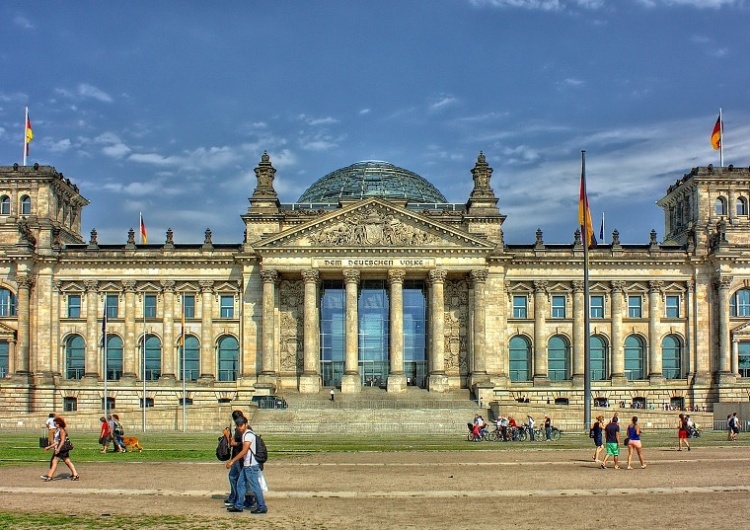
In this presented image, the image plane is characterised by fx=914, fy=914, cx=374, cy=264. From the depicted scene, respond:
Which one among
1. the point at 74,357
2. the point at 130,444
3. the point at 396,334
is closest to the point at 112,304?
the point at 74,357

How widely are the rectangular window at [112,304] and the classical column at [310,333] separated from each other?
63.0 feet

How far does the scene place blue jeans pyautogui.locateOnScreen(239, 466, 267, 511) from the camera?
24.2 metres

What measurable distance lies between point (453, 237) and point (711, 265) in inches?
1006

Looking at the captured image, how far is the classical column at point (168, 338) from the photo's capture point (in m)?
85.4

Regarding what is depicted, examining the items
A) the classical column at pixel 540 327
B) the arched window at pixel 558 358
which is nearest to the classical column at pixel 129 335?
the classical column at pixel 540 327

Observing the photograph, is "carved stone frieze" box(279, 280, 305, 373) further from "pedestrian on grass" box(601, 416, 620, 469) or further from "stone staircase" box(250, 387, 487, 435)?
"pedestrian on grass" box(601, 416, 620, 469)

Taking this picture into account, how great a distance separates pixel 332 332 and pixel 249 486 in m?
61.4

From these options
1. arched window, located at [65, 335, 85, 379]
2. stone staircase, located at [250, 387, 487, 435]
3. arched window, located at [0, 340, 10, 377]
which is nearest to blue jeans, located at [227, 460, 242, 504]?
stone staircase, located at [250, 387, 487, 435]

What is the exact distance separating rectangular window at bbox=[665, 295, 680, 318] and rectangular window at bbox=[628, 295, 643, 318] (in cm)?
254

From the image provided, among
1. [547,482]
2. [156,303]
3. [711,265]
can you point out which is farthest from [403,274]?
[547,482]

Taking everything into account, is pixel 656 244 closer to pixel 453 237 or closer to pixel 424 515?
pixel 453 237

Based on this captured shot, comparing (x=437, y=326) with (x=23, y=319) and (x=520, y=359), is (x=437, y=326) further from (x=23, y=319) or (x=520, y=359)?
(x=23, y=319)

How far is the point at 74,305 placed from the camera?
8688 centimetres

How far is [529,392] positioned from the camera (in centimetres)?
8494
